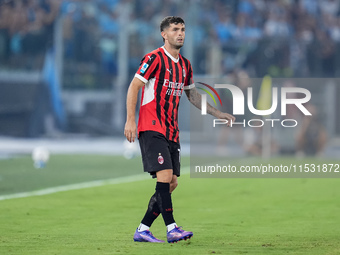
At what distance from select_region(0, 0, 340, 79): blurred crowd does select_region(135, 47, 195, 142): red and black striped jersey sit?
1579 cm

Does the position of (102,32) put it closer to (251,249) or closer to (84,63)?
(84,63)

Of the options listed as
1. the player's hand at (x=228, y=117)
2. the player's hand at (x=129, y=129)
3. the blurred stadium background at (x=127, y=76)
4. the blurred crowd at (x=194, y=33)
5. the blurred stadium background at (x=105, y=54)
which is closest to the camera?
the player's hand at (x=129, y=129)

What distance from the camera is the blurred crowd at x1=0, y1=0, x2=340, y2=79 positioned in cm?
2238

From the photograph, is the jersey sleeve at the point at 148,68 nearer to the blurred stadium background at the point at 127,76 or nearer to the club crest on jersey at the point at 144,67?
the club crest on jersey at the point at 144,67

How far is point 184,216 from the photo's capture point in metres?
8.16

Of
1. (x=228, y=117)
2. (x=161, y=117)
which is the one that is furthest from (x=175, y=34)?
(x=228, y=117)

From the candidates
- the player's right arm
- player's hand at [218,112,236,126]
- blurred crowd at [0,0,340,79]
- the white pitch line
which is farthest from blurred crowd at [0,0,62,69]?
the player's right arm

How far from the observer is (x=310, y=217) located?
806 centimetres

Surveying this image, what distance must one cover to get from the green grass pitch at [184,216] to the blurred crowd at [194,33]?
30.5 ft

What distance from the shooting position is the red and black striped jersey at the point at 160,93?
19.8ft

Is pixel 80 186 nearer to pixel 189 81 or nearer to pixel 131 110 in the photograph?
pixel 189 81

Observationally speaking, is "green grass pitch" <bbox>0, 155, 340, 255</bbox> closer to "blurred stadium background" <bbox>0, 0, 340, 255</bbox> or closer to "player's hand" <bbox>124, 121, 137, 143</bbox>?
"blurred stadium background" <bbox>0, 0, 340, 255</bbox>

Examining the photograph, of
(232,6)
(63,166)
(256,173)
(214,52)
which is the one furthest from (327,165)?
(232,6)

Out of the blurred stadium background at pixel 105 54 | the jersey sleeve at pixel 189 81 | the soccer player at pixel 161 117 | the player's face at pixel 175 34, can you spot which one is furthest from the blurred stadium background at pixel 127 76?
the player's face at pixel 175 34
